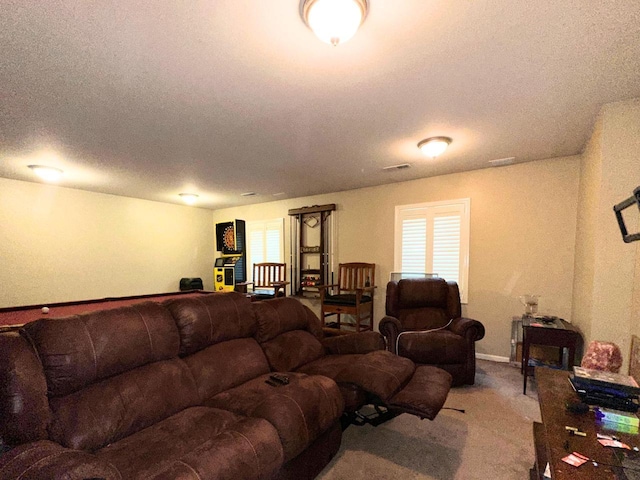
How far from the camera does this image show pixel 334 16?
1295 mm

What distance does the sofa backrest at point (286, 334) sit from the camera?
2311 millimetres

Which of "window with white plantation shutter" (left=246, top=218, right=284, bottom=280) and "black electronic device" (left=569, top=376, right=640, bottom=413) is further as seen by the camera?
"window with white plantation shutter" (left=246, top=218, right=284, bottom=280)

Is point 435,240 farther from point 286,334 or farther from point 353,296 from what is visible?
point 286,334

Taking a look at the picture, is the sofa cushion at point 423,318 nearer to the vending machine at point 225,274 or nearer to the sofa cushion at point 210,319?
the sofa cushion at point 210,319

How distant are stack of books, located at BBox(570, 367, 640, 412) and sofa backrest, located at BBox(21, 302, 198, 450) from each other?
2.18 meters

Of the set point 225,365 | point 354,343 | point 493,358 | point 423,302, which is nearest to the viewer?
point 225,365

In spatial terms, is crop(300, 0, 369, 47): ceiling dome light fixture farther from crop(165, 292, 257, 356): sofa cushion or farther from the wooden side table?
the wooden side table

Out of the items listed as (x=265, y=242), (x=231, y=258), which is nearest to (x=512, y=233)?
(x=265, y=242)

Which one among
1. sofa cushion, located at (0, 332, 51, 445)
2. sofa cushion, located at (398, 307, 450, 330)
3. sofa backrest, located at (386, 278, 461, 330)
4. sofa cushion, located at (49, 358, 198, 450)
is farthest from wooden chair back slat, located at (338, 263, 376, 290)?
sofa cushion, located at (0, 332, 51, 445)

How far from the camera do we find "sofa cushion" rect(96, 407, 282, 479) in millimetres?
1146

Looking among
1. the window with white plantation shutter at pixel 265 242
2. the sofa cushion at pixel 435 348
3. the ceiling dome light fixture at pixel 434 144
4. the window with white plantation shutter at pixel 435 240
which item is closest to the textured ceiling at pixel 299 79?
the ceiling dome light fixture at pixel 434 144

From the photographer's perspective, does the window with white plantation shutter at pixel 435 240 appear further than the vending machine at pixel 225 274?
No

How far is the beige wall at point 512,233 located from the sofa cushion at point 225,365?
9.88 feet

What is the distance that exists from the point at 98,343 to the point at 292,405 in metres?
1.03
